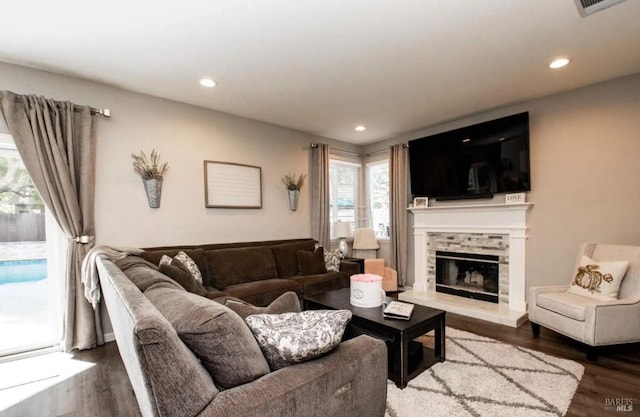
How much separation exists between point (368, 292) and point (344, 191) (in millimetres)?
3044

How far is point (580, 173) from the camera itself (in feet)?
11.0

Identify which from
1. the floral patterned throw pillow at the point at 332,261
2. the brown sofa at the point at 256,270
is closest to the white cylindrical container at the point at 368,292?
the brown sofa at the point at 256,270

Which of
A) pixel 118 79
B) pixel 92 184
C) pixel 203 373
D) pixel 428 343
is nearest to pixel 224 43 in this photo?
pixel 118 79

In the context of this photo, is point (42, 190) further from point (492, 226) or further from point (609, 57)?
point (609, 57)

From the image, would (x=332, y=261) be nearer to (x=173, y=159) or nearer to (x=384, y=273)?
(x=384, y=273)

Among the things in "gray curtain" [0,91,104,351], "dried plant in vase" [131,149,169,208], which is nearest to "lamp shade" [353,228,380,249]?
"dried plant in vase" [131,149,169,208]

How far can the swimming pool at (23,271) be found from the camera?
8.98 feet

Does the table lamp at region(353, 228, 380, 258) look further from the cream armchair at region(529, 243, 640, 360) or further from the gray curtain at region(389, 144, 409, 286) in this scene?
the cream armchair at region(529, 243, 640, 360)

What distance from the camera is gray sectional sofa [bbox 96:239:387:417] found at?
829 mm

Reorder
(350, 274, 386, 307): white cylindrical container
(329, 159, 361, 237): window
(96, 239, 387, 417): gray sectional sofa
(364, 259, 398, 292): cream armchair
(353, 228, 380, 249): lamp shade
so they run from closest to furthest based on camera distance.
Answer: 1. (96, 239, 387, 417): gray sectional sofa
2. (350, 274, 386, 307): white cylindrical container
3. (364, 259, 398, 292): cream armchair
4. (353, 228, 380, 249): lamp shade
5. (329, 159, 361, 237): window

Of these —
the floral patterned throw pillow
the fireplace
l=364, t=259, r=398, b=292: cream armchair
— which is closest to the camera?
the fireplace

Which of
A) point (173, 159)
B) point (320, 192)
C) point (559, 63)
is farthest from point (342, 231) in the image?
point (559, 63)

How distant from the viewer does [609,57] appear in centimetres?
267

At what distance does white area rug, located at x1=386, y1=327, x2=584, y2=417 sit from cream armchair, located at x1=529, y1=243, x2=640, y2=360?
0.31 metres
